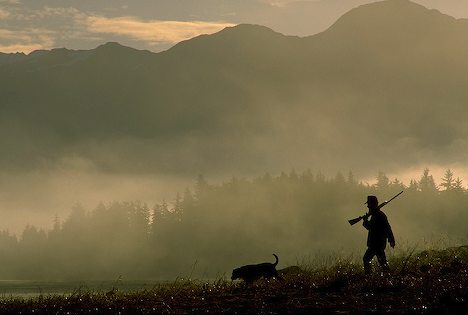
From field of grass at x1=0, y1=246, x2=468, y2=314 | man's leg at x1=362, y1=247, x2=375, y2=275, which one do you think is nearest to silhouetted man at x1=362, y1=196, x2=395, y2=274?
man's leg at x1=362, y1=247, x2=375, y2=275

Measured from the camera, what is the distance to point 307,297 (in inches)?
Answer: 659

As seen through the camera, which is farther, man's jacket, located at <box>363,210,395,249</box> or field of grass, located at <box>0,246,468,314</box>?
man's jacket, located at <box>363,210,395,249</box>

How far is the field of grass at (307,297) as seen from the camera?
49.5 feet

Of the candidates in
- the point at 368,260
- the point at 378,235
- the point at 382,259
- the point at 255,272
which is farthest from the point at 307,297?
the point at 378,235

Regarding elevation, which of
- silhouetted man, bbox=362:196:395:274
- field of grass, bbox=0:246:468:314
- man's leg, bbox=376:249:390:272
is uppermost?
silhouetted man, bbox=362:196:395:274

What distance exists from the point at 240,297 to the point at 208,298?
2.80 feet

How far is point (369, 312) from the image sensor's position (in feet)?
47.4

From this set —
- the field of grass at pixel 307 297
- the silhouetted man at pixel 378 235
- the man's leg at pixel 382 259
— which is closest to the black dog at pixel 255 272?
the field of grass at pixel 307 297

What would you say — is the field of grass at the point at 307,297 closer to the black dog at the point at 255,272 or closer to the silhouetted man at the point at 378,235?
the black dog at the point at 255,272

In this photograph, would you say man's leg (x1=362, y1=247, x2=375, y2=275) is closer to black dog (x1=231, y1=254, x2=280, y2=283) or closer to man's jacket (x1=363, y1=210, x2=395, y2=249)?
man's jacket (x1=363, y1=210, x2=395, y2=249)

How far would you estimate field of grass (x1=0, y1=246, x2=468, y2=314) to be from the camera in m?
15.1

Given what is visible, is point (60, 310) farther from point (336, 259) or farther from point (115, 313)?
point (336, 259)

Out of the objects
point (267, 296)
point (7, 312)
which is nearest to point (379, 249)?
point (267, 296)

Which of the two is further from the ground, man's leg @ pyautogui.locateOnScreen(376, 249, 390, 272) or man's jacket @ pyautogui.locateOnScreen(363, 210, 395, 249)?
man's jacket @ pyautogui.locateOnScreen(363, 210, 395, 249)
